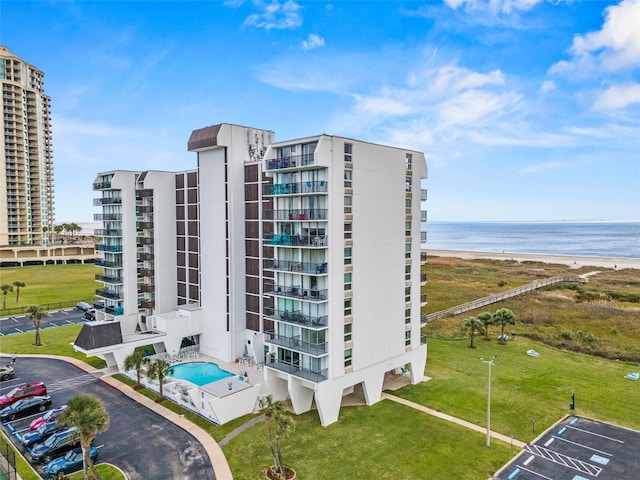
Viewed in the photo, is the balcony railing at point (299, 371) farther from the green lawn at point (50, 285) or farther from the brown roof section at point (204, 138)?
the green lawn at point (50, 285)

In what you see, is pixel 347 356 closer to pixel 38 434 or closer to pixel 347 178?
pixel 347 178

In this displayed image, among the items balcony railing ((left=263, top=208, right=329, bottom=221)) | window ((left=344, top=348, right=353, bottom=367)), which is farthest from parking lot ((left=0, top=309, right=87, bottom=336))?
window ((left=344, top=348, right=353, bottom=367))

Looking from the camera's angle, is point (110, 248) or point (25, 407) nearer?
point (25, 407)

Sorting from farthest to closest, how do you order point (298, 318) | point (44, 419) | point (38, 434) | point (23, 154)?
point (23, 154) → point (298, 318) → point (44, 419) → point (38, 434)

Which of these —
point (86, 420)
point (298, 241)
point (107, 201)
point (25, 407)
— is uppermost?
point (107, 201)

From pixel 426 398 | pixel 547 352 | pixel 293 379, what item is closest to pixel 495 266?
pixel 547 352

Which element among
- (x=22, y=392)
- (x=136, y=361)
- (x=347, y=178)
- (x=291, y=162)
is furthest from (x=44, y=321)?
(x=347, y=178)

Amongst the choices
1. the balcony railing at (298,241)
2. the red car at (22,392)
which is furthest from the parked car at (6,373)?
the balcony railing at (298,241)
